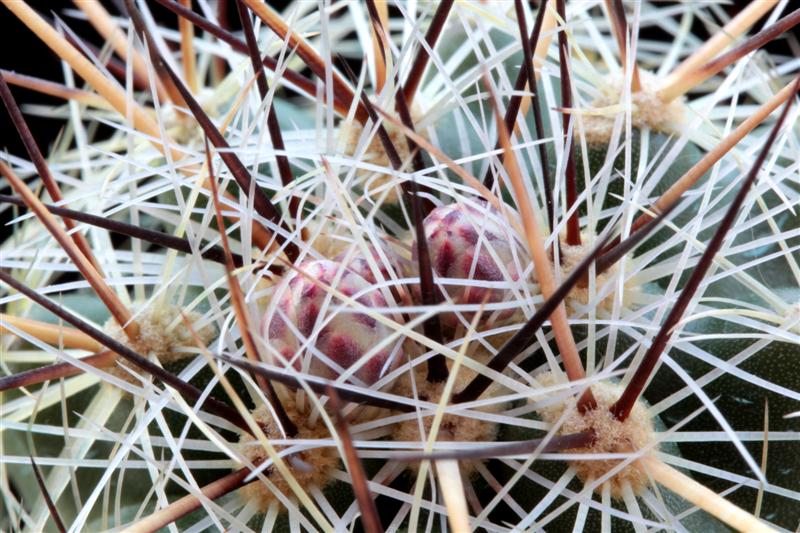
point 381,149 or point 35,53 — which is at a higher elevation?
point 35,53

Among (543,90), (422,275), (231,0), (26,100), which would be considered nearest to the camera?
(422,275)

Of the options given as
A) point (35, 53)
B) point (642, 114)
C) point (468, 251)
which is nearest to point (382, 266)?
point (468, 251)

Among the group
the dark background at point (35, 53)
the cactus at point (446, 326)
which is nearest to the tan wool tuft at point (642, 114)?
the cactus at point (446, 326)

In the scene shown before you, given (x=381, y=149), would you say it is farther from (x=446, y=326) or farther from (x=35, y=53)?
(x=35, y=53)

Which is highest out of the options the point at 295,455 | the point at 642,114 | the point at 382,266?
the point at 642,114

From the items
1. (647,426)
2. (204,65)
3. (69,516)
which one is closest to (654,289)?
(647,426)

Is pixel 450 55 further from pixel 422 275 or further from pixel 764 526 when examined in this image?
pixel 764 526

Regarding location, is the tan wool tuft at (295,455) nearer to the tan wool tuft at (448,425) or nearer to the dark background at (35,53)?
the tan wool tuft at (448,425)
